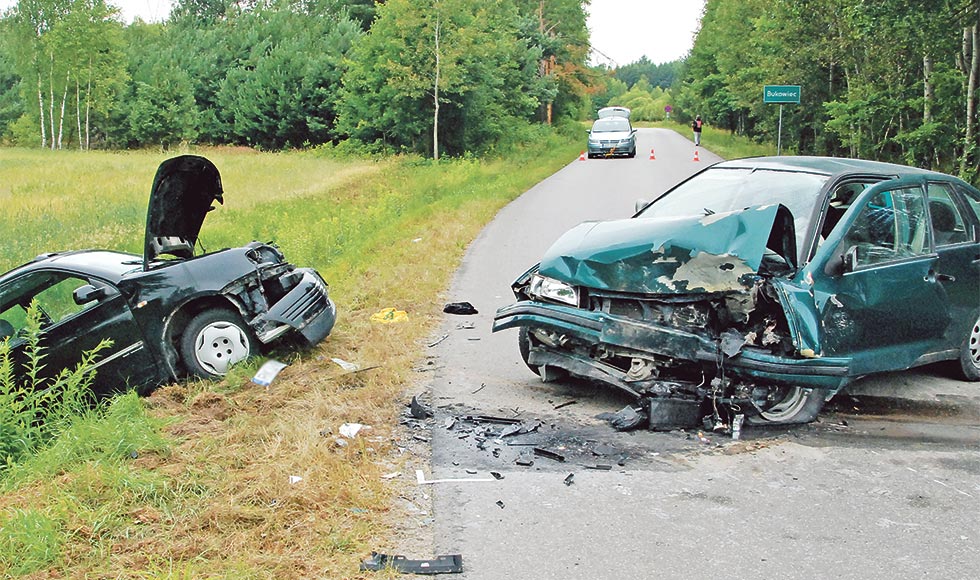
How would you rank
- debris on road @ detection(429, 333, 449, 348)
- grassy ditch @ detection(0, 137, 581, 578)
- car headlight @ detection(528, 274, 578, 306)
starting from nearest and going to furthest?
grassy ditch @ detection(0, 137, 581, 578)
car headlight @ detection(528, 274, 578, 306)
debris on road @ detection(429, 333, 449, 348)

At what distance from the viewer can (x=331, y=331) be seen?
28.2 feet

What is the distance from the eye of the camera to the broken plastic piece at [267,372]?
23.5 ft

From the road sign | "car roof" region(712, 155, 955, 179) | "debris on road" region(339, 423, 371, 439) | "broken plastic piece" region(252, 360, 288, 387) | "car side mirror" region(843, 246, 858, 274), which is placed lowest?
"debris on road" region(339, 423, 371, 439)

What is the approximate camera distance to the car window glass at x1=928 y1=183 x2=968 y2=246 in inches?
279

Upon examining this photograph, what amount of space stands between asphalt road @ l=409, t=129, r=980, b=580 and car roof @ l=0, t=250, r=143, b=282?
109 inches

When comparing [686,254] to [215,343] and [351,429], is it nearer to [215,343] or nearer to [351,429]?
[351,429]

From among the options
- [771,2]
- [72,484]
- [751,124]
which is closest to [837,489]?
[72,484]

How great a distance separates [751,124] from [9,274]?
48690mm

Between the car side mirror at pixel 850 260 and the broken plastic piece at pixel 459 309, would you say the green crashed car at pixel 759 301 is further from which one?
the broken plastic piece at pixel 459 309

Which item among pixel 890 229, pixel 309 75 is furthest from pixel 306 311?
pixel 309 75

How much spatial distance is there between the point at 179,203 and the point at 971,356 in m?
6.92

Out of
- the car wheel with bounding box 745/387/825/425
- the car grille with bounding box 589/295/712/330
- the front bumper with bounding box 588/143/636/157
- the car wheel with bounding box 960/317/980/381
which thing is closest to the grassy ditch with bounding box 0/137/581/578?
the car grille with bounding box 589/295/712/330

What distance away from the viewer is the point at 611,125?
3812cm

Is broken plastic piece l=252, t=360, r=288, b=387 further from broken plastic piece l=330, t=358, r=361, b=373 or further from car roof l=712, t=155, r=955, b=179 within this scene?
car roof l=712, t=155, r=955, b=179
